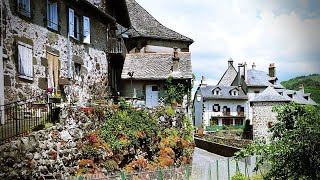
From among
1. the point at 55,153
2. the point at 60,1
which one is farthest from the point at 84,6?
the point at 55,153

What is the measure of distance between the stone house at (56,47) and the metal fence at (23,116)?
1.18 ft

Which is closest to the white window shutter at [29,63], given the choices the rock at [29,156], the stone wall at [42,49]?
the stone wall at [42,49]

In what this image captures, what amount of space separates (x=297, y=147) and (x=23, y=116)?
26.8 feet

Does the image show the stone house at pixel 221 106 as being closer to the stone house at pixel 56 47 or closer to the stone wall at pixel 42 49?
the stone house at pixel 56 47

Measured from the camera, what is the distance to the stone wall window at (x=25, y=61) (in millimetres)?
12219

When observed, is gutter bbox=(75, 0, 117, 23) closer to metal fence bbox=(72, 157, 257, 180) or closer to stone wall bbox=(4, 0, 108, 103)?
stone wall bbox=(4, 0, 108, 103)

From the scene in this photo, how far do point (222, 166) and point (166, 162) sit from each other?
2.16 m

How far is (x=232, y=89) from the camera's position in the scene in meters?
51.2

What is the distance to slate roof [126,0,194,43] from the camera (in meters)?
26.4

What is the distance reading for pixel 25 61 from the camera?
1253cm

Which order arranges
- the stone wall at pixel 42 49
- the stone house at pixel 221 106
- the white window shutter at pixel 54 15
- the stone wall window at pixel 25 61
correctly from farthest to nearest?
the stone house at pixel 221 106 < the white window shutter at pixel 54 15 < the stone wall window at pixel 25 61 < the stone wall at pixel 42 49

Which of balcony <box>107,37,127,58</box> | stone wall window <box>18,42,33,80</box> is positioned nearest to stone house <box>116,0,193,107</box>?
balcony <box>107,37,127,58</box>

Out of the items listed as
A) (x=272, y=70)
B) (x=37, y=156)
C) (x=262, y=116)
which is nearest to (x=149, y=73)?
Answer: (x=37, y=156)

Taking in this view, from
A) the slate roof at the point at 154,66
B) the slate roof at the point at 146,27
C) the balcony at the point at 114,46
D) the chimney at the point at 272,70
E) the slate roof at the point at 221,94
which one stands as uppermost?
the slate roof at the point at 146,27
